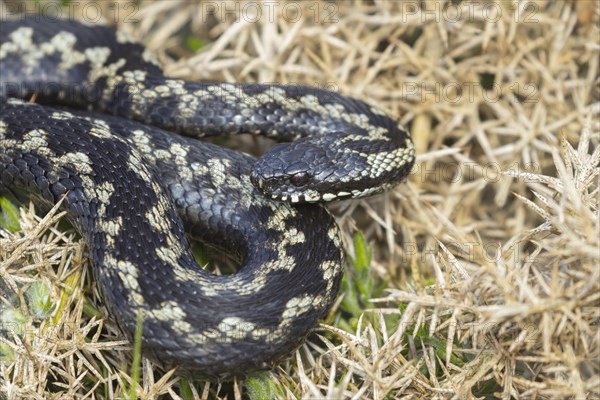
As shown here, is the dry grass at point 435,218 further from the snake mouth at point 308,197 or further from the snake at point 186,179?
the snake mouth at point 308,197

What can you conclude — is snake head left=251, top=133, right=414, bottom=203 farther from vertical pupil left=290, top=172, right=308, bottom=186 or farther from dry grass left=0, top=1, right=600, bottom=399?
dry grass left=0, top=1, right=600, bottom=399

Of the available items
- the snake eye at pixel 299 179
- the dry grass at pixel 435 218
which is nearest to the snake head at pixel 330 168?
the snake eye at pixel 299 179

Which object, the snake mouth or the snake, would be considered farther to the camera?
the snake mouth

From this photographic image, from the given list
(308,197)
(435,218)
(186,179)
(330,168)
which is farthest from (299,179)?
(435,218)

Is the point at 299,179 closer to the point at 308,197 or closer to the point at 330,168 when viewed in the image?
the point at 308,197

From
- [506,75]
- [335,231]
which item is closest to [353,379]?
[335,231]

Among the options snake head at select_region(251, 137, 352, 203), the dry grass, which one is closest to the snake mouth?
snake head at select_region(251, 137, 352, 203)
